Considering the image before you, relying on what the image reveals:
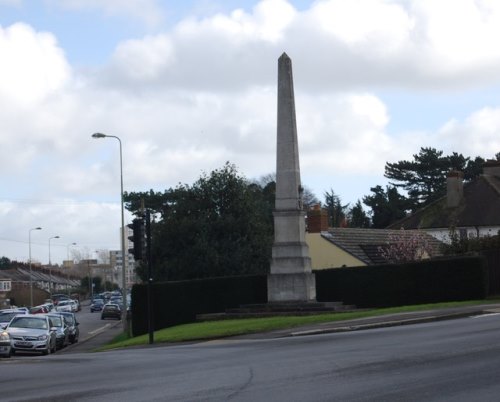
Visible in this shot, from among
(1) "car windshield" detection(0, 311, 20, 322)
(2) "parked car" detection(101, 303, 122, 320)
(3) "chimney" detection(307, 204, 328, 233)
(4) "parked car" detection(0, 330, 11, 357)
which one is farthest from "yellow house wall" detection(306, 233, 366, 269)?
(2) "parked car" detection(101, 303, 122, 320)

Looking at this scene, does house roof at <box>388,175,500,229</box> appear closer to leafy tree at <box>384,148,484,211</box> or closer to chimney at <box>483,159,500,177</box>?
chimney at <box>483,159,500,177</box>

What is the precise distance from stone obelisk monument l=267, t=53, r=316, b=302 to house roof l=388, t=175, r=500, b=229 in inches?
1086

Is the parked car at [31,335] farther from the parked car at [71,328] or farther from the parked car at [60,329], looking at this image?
the parked car at [71,328]

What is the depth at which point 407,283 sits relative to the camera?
3791cm

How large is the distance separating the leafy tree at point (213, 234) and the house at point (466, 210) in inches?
609

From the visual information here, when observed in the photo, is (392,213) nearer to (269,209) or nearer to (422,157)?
(422,157)

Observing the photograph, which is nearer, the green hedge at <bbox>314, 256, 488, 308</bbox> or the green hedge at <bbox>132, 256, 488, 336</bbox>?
the green hedge at <bbox>314, 256, 488, 308</bbox>

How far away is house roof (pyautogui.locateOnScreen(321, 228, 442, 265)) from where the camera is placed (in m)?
54.1

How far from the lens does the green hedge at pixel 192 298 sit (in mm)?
41344

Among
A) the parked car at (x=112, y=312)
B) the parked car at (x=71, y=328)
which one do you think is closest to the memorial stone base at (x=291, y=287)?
the parked car at (x=71, y=328)

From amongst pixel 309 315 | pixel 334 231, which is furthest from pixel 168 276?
pixel 309 315

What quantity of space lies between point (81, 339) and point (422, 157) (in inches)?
1909

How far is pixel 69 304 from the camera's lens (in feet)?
298

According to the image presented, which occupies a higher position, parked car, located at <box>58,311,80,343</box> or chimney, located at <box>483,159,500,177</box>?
chimney, located at <box>483,159,500,177</box>
